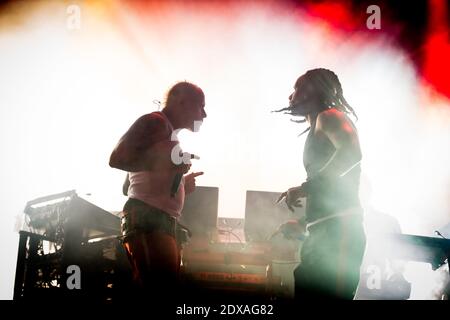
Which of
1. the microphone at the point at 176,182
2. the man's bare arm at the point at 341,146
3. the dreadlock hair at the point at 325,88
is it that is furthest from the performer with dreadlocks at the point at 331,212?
the microphone at the point at 176,182

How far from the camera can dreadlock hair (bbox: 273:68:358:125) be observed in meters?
1.73

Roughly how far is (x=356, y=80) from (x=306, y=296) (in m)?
4.11

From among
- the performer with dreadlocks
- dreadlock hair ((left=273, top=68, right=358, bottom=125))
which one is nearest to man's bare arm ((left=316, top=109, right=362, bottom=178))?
the performer with dreadlocks

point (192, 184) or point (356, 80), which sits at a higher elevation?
point (356, 80)

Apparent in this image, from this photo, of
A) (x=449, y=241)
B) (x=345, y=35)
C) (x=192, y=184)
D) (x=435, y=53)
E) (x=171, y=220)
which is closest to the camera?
(x=171, y=220)

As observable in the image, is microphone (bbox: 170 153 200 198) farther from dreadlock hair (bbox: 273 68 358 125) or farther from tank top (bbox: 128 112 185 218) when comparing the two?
dreadlock hair (bbox: 273 68 358 125)

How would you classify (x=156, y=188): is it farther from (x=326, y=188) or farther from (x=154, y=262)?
(x=326, y=188)

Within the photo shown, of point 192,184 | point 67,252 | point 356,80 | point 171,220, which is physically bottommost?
point 67,252

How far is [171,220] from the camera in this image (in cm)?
166

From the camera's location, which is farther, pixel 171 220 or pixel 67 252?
pixel 67 252

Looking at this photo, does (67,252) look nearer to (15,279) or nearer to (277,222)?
(15,279)

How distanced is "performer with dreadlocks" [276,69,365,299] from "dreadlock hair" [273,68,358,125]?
226 millimetres

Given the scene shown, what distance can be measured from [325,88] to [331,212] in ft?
2.59
